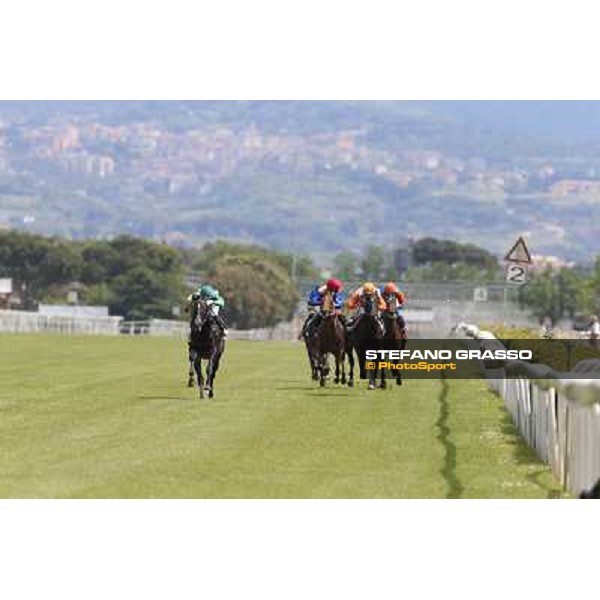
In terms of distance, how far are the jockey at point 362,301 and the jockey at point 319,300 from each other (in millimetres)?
298

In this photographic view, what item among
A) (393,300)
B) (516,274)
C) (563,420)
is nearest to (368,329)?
(393,300)

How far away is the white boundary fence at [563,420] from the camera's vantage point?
53.5ft

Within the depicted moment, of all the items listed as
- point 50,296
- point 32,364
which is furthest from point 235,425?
point 50,296

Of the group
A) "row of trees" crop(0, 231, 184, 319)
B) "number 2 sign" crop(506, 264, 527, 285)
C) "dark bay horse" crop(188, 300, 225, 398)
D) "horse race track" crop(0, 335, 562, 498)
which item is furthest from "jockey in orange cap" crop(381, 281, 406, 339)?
"row of trees" crop(0, 231, 184, 319)

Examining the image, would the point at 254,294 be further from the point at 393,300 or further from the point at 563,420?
the point at 563,420

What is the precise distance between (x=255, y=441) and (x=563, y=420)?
4.84 metres

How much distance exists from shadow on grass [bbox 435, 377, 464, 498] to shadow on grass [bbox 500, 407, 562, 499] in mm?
640

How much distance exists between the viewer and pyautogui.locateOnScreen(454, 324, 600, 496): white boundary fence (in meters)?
16.3

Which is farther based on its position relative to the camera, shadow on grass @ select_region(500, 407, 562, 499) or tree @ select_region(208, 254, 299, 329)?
tree @ select_region(208, 254, 299, 329)

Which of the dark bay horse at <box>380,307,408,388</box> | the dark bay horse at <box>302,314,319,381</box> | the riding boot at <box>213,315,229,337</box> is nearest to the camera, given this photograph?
the riding boot at <box>213,315,229,337</box>

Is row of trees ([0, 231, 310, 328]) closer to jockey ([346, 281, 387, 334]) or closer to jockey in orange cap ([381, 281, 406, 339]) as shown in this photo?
jockey in orange cap ([381, 281, 406, 339])

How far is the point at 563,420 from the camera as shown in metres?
18.2

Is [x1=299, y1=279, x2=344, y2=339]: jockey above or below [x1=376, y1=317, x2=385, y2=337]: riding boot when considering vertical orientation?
above

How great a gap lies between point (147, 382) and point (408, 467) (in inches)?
686
